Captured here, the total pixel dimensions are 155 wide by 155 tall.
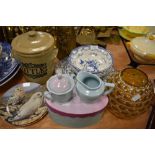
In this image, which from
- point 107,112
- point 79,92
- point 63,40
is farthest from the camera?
point 63,40

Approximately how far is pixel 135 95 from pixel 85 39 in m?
0.35

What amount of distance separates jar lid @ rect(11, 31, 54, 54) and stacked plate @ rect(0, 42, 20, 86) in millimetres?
108

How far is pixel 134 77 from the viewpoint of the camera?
2.43ft

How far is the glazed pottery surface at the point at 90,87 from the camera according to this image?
671 mm

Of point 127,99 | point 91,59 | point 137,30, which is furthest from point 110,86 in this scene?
point 137,30

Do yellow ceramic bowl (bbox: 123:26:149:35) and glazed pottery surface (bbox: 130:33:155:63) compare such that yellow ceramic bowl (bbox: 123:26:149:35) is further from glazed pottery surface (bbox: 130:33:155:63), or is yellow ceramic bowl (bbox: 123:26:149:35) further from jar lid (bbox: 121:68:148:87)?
→ jar lid (bbox: 121:68:148:87)

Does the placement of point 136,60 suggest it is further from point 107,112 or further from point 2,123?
point 2,123

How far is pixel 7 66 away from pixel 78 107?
0.35 m

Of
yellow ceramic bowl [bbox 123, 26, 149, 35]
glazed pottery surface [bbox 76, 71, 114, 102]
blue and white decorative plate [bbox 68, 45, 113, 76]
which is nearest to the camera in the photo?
glazed pottery surface [bbox 76, 71, 114, 102]

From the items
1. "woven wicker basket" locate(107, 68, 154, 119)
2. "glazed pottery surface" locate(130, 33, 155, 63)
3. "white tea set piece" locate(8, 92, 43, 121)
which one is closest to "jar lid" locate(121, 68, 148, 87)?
"woven wicker basket" locate(107, 68, 154, 119)

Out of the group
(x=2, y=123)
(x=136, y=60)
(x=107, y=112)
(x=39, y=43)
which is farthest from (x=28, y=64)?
(x=136, y=60)

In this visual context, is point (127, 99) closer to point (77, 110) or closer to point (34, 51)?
point (77, 110)

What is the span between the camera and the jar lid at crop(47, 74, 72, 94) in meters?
0.67

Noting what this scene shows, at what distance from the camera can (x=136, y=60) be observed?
0.93 metres
